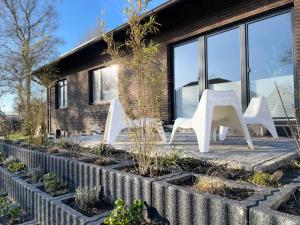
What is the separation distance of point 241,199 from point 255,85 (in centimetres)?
332

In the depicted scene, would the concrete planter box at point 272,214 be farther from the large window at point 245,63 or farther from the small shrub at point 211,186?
the large window at point 245,63

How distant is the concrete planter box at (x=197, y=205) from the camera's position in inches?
57.3

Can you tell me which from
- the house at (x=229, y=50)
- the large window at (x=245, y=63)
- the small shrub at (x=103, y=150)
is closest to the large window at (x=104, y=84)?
the house at (x=229, y=50)

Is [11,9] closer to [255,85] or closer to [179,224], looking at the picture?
[255,85]

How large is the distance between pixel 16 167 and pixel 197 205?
3.32 metres

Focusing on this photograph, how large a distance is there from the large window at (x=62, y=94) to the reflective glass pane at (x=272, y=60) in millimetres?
7967

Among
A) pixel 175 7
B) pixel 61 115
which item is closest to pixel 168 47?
pixel 175 7

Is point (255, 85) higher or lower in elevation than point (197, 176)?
higher

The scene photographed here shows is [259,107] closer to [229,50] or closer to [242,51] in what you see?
[242,51]

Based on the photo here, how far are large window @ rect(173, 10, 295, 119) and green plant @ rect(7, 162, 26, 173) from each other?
317 centimetres

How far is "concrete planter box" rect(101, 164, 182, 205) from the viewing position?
2015 mm

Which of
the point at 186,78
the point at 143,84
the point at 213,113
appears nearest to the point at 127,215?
the point at 143,84

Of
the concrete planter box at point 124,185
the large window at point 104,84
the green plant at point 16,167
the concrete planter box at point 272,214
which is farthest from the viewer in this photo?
the large window at point 104,84

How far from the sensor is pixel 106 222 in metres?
1.91
